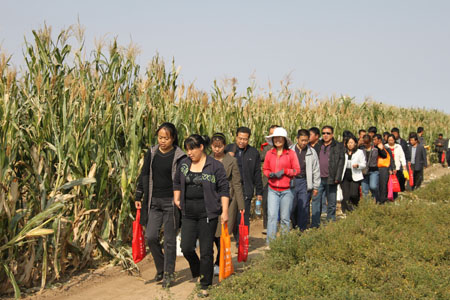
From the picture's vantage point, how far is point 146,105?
→ 8391 millimetres

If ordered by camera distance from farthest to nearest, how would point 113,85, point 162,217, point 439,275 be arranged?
1. point 113,85
2. point 162,217
3. point 439,275

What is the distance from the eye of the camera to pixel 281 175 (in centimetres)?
841

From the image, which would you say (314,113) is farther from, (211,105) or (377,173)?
(211,105)

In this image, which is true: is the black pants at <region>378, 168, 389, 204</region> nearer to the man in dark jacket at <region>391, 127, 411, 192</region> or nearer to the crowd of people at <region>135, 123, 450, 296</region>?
the crowd of people at <region>135, 123, 450, 296</region>

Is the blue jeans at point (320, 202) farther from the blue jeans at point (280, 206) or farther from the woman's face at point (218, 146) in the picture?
the woman's face at point (218, 146)

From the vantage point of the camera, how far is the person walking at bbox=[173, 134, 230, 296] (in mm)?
6281

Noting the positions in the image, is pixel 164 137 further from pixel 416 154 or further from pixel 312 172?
pixel 416 154

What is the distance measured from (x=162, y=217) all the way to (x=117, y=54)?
2872 millimetres

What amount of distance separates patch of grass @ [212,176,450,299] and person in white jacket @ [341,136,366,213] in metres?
1.27

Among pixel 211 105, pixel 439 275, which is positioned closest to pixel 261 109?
pixel 211 105

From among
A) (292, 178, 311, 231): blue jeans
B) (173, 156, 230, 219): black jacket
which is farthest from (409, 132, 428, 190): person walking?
(173, 156, 230, 219): black jacket

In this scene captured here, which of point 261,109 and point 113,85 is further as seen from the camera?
point 261,109

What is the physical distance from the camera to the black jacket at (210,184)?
247 inches

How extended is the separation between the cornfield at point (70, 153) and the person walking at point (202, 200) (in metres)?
1.19
